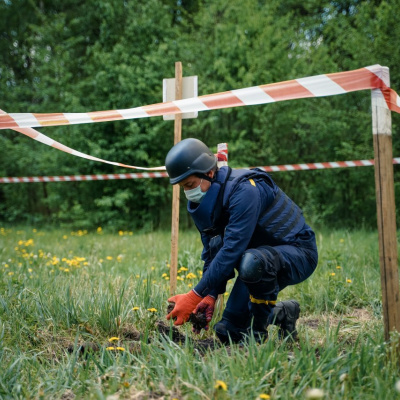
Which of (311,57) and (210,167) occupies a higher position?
(311,57)

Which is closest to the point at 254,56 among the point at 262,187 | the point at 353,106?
the point at 353,106

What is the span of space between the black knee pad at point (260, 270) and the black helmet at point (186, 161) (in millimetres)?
568

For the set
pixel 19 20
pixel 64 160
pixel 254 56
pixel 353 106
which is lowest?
pixel 64 160

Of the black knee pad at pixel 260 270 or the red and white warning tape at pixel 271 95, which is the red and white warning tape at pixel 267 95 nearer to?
the red and white warning tape at pixel 271 95

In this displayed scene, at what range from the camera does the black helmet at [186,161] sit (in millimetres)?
2754

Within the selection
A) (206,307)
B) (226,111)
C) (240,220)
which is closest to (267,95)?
(240,220)

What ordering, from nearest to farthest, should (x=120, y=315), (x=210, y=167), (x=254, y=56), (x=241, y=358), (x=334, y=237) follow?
(x=241, y=358) → (x=210, y=167) → (x=120, y=315) → (x=334, y=237) → (x=254, y=56)

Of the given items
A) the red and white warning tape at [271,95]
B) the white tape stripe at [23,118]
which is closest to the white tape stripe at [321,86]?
the red and white warning tape at [271,95]

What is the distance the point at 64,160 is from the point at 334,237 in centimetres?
735

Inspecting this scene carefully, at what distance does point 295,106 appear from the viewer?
11.6 m

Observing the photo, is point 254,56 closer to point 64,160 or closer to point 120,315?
point 64,160

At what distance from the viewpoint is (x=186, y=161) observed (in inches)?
108

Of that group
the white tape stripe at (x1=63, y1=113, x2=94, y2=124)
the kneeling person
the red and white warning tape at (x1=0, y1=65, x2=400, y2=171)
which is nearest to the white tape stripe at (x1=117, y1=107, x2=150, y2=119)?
the red and white warning tape at (x1=0, y1=65, x2=400, y2=171)

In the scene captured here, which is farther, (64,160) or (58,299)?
(64,160)
